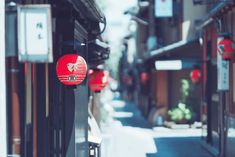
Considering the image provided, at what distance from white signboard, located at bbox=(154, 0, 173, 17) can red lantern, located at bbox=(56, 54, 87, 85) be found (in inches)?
787

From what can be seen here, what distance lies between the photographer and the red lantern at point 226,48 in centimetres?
1501

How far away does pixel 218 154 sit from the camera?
59.2ft

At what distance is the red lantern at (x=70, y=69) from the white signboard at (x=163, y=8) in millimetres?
19985

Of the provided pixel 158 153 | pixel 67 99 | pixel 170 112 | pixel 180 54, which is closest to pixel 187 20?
pixel 180 54

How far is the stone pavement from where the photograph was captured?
18906mm

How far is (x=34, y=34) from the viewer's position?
615 centimetres

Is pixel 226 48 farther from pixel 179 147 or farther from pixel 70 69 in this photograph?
pixel 70 69

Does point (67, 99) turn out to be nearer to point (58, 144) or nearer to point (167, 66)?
point (58, 144)

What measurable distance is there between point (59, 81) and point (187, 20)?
804 inches

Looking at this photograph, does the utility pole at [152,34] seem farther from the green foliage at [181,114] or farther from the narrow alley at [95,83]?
the green foliage at [181,114]
